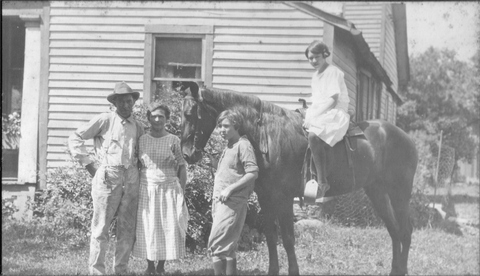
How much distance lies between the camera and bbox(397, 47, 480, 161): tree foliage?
23.2 meters

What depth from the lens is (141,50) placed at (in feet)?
30.2

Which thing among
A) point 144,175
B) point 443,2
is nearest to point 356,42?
point 443,2

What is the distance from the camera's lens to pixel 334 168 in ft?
17.1

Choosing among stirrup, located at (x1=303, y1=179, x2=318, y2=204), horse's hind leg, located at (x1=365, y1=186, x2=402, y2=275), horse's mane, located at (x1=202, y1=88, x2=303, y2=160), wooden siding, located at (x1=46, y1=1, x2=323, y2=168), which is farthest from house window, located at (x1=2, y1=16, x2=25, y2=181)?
horse's hind leg, located at (x1=365, y1=186, x2=402, y2=275)

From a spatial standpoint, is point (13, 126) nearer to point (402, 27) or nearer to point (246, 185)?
point (246, 185)

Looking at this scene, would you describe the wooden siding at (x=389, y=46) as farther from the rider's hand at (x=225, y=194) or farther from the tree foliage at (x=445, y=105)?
the rider's hand at (x=225, y=194)

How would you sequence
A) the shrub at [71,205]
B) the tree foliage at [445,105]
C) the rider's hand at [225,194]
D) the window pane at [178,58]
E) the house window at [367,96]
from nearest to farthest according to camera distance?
the rider's hand at [225,194]
the shrub at [71,205]
the window pane at [178,58]
the house window at [367,96]
the tree foliage at [445,105]

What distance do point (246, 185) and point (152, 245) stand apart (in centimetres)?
126

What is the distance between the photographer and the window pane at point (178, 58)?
9.18 meters

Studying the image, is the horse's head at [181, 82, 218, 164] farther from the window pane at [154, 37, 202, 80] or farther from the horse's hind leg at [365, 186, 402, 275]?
the window pane at [154, 37, 202, 80]

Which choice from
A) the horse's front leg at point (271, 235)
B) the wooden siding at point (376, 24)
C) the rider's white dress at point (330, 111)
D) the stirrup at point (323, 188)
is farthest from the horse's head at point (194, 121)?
the wooden siding at point (376, 24)

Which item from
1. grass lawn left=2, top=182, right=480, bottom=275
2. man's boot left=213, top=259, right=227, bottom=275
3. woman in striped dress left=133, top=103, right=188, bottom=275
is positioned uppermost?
woman in striped dress left=133, top=103, right=188, bottom=275

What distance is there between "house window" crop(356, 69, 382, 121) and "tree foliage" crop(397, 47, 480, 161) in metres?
9.31

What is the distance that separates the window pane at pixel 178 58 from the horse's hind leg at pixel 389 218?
4.57 meters
